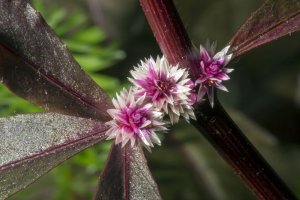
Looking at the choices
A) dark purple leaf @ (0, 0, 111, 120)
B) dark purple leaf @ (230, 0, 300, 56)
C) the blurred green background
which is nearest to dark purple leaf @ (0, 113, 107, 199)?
dark purple leaf @ (0, 0, 111, 120)

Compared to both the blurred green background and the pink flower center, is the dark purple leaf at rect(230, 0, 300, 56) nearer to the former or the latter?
the pink flower center

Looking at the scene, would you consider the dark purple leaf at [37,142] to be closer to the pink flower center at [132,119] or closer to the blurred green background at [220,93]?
the pink flower center at [132,119]

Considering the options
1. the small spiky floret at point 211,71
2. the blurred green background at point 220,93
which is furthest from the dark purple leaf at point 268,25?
the blurred green background at point 220,93

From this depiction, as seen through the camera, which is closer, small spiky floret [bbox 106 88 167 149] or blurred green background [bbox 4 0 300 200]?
small spiky floret [bbox 106 88 167 149]

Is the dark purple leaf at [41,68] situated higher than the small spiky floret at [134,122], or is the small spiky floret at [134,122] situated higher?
the dark purple leaf at [41,68]

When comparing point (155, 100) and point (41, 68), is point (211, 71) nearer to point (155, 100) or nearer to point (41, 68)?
point (155, 100)

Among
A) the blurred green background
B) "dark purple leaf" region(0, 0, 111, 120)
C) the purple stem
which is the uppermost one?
the blurred green background

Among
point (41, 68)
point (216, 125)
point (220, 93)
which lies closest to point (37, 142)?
point (41, 68)
